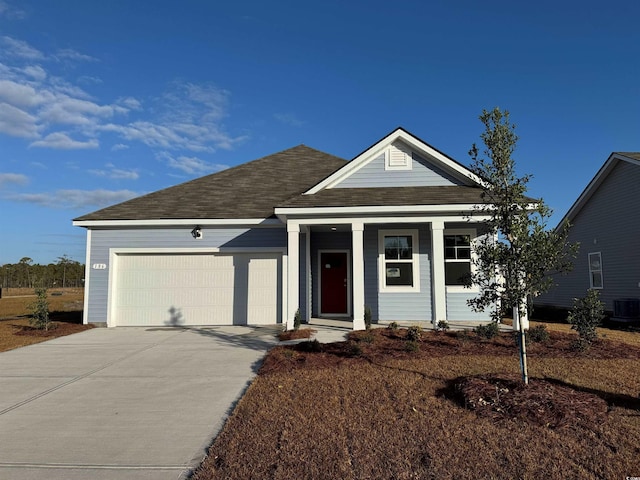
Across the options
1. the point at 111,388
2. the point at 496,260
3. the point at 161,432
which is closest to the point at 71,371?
the point at 111,388

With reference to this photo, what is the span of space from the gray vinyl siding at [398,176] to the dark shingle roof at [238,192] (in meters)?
2.30

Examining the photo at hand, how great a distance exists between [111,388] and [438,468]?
4862 millimetres

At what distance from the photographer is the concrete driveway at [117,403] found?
3.71m

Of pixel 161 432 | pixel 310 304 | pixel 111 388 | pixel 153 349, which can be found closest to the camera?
pixel 161 432

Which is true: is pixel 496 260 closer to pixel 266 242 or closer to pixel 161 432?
pixel 161 432

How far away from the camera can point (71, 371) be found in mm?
6773

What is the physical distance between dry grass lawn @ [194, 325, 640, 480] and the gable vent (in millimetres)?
6073

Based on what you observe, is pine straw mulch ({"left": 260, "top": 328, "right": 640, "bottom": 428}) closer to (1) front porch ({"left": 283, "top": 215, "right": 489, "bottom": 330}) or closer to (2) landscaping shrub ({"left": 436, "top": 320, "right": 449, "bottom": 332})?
(2) landscaping shrub ({"left": 436, "top": 320, "right": 449, "bottom": 332})

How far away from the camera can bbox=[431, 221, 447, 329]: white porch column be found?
32.0ft

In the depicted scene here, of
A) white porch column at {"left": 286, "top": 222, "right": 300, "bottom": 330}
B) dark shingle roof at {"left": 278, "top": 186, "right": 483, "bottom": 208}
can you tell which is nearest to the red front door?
dark shingle roof at {"left": 278, "top": 186, "right": 483, "bottom": 208}

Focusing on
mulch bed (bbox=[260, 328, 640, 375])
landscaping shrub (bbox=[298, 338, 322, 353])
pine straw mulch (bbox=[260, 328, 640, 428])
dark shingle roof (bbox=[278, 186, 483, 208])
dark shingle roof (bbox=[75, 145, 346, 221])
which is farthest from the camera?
dark shingle roof (bbox=[75, 145, 346, 221])

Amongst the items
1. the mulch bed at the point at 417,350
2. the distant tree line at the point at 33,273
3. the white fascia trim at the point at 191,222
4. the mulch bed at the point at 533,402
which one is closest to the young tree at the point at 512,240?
the mulch bed at the point at 533,402

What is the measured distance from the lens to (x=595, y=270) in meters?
16.2

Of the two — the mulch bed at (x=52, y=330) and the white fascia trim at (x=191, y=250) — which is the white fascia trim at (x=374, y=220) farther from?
the mulch bed at (x=52, y=330)
